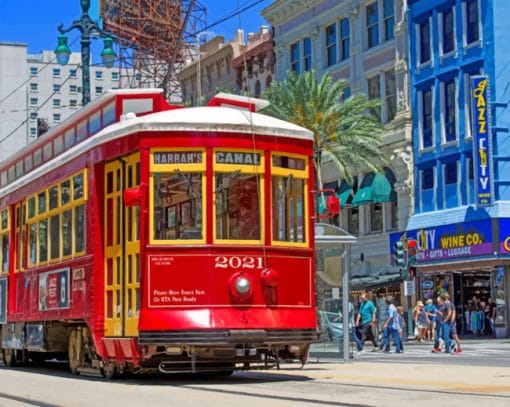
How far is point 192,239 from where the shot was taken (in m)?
14.2

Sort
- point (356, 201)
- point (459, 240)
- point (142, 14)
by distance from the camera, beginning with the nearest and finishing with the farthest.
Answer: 1. point (459, 240)
2. point (356, 201)
3. point (142, 14)

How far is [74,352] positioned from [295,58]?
117 feet

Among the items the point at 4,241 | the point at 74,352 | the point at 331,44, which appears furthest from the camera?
the point at 331,44

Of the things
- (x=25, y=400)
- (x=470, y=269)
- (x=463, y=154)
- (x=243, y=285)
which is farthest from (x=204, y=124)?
(x=470, y=269)

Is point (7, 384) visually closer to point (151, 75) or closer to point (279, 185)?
point (279, 185)

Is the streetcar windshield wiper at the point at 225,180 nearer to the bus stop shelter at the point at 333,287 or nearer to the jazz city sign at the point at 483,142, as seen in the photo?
the bus stop shelter at the point at 333,287

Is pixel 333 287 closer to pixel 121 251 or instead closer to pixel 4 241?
pixel 4 241

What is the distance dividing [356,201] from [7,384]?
29797mm

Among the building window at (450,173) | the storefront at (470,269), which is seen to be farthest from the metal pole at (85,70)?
the building window at (450,173)

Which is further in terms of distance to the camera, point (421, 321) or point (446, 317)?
point (421, 321)

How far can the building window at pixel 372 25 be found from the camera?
45.5m

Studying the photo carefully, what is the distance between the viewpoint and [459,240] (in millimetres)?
39500

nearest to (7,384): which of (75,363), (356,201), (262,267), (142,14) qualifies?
(75,363)

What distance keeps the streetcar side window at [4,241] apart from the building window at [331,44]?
29.5 meters
